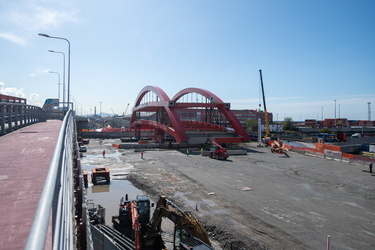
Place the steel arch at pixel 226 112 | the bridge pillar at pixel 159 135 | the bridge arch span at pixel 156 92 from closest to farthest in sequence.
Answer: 1. the steel arch at pixel 226 112
2. the bridge arch span at pixel 156 92
3. the bridge pillar at pixel 159 135

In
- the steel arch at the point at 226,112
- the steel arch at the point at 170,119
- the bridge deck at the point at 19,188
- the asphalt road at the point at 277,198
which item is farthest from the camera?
the steel arch at the point at 226,112

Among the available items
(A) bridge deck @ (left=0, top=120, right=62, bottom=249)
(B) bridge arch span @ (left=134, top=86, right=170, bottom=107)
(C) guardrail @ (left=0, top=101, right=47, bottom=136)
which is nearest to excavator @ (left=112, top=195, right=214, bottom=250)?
(A) bridge deck @ (left=0, top=120, right=62, bottom=249)

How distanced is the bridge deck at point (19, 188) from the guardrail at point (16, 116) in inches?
173

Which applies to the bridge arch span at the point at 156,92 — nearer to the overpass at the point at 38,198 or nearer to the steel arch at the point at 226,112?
the steel arch at the point at 226,112

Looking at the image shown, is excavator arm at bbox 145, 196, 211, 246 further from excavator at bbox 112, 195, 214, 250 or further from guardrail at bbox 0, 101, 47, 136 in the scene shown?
guardrail at bbox 0, 101, 47, 136

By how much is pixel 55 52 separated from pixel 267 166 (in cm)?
2797

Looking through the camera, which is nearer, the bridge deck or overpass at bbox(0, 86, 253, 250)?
overpass at bbox(0, 86, 253, 250)

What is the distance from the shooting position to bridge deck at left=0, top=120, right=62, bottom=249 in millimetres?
3049

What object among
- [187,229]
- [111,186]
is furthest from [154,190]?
[187,229]

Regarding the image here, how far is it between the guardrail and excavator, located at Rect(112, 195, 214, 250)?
6.52m

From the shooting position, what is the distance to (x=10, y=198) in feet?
12.9

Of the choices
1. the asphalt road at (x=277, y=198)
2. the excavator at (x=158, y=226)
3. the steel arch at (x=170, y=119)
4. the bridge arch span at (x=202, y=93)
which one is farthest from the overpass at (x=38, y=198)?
the bridge arch span at (x=202, y=93)

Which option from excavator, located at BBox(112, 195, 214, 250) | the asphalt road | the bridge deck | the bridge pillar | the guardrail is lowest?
the asphalt road

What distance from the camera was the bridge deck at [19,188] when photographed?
3049mm
